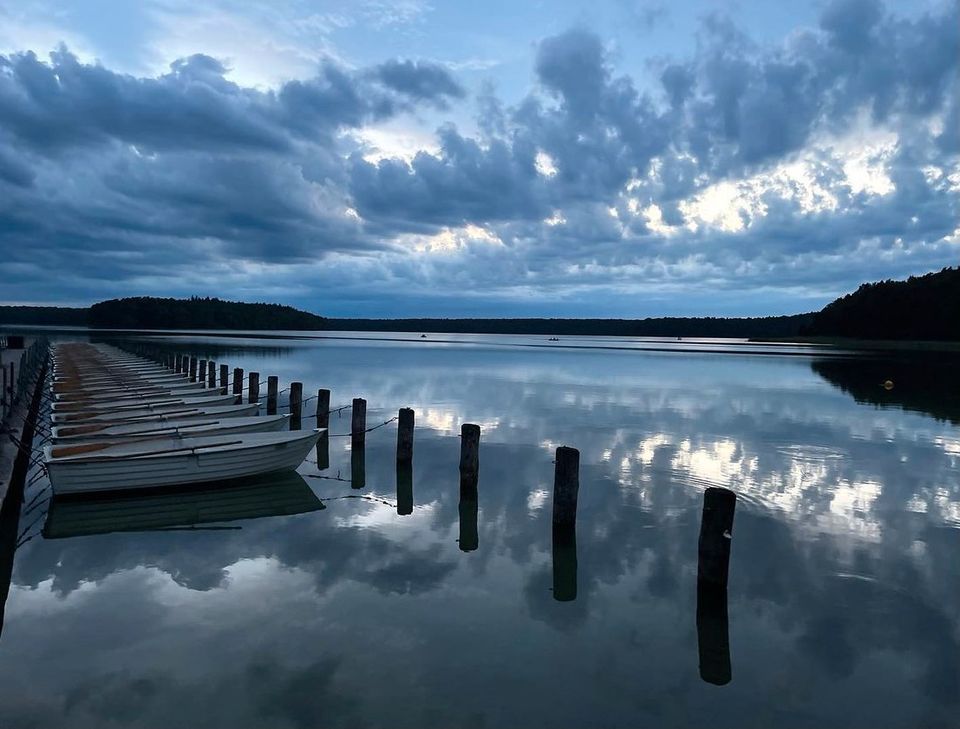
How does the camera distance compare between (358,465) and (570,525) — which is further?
(358,465)

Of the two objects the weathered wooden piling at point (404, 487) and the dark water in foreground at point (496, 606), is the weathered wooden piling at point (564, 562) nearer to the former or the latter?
the dark water in foreground at point (496, 606)

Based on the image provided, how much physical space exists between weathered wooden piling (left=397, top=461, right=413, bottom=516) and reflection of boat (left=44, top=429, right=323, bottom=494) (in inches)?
88.5

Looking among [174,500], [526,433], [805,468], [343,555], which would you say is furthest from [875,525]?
[174,500]

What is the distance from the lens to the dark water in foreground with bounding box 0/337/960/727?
21.5 ft

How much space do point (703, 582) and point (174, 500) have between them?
10.00 metres

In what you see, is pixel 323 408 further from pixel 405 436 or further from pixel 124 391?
pixel 124 391

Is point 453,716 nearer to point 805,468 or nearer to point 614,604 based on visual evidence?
point 614,604

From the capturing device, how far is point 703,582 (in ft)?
29.1

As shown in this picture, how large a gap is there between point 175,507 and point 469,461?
5735 millimetres

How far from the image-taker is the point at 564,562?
10.5 metres

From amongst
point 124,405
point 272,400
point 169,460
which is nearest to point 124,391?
point 124,405

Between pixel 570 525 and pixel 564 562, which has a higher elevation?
pixel 570 525

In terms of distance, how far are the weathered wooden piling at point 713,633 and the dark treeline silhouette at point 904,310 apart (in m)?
100

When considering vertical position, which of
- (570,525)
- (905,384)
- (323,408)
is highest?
(323,408)
